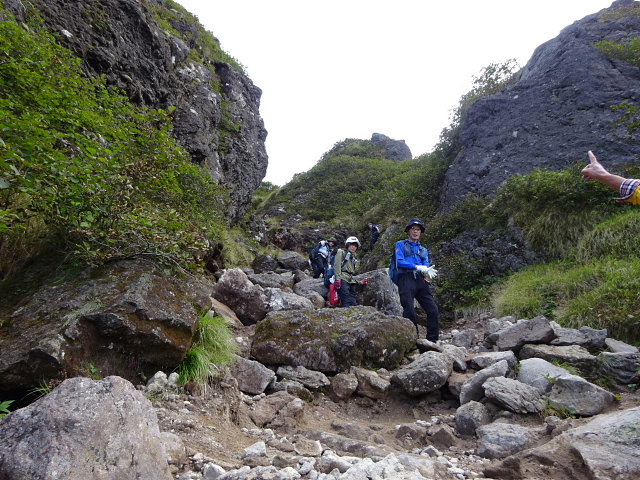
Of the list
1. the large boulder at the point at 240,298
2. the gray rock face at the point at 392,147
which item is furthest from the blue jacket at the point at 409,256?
the gray rock face at the point at 392,147

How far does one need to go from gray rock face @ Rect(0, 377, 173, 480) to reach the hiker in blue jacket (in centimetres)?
532

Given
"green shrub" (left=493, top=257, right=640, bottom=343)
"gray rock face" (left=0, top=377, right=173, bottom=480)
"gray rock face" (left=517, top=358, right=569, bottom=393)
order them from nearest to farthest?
"gray rock face" (left=0, top=377, right=173, bottom=480) < "gray rock face" (left=517, top=358, right=569, bottom=393) < "green shrub" (left=493, top=257, right=640, bottom=343)

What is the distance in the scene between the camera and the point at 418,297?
23.2 feet

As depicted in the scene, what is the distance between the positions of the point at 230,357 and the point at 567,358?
14.3ft

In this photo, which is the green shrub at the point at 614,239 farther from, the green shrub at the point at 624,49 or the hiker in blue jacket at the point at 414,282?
the green shrub at the point at 624,49

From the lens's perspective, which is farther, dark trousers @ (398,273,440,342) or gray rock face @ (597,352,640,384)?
dark trousers @ (398,273,440,342)

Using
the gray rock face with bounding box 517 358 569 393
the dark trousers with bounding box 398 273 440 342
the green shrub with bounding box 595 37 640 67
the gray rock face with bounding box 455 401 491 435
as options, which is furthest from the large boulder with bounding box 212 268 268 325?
the green shrub with bounding box 595 37 640 67

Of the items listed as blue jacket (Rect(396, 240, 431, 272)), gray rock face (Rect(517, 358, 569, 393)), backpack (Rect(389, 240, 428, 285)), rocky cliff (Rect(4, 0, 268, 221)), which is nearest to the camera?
gray rock face (Rect(517, 358, 569, 393))

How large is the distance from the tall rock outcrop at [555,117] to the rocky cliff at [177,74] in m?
10.1

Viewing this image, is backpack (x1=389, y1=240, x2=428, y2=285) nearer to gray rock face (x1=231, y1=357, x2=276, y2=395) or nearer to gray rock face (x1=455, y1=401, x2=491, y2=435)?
gray rock face (x1=455, y1=401, x2=491, y2=435)

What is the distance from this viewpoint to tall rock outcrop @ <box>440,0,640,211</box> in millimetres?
11969

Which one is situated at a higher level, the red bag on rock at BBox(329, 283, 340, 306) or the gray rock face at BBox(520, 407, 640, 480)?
the red bag on rock at BBox(329, 283, 340, 306)

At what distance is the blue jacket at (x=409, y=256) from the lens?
22.5ft

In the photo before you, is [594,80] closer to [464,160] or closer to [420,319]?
[464,160]
